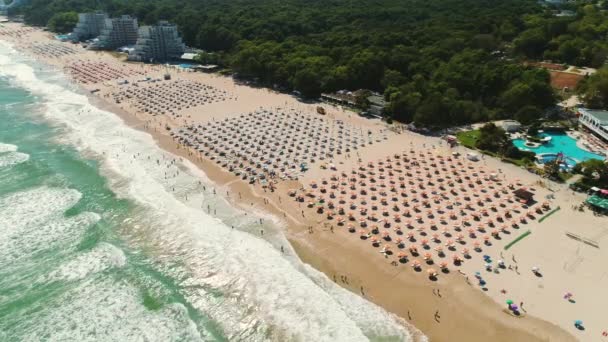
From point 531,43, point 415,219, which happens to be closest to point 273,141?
point 415,219

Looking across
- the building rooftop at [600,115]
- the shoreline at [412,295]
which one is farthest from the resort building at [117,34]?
the building rooftop at [600,115]

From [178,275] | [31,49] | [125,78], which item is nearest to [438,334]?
[178,275]

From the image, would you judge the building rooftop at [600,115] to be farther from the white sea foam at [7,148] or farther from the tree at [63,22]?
the tree at [63,22]

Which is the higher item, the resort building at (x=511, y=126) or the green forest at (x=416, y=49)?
the green forest at (x=416, y=49)

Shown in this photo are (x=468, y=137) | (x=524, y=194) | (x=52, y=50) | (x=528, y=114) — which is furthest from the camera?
(x=52, y=50)

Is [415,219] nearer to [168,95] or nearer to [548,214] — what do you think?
[548,214]

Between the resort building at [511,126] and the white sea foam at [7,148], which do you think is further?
the resort building at [511,126]
